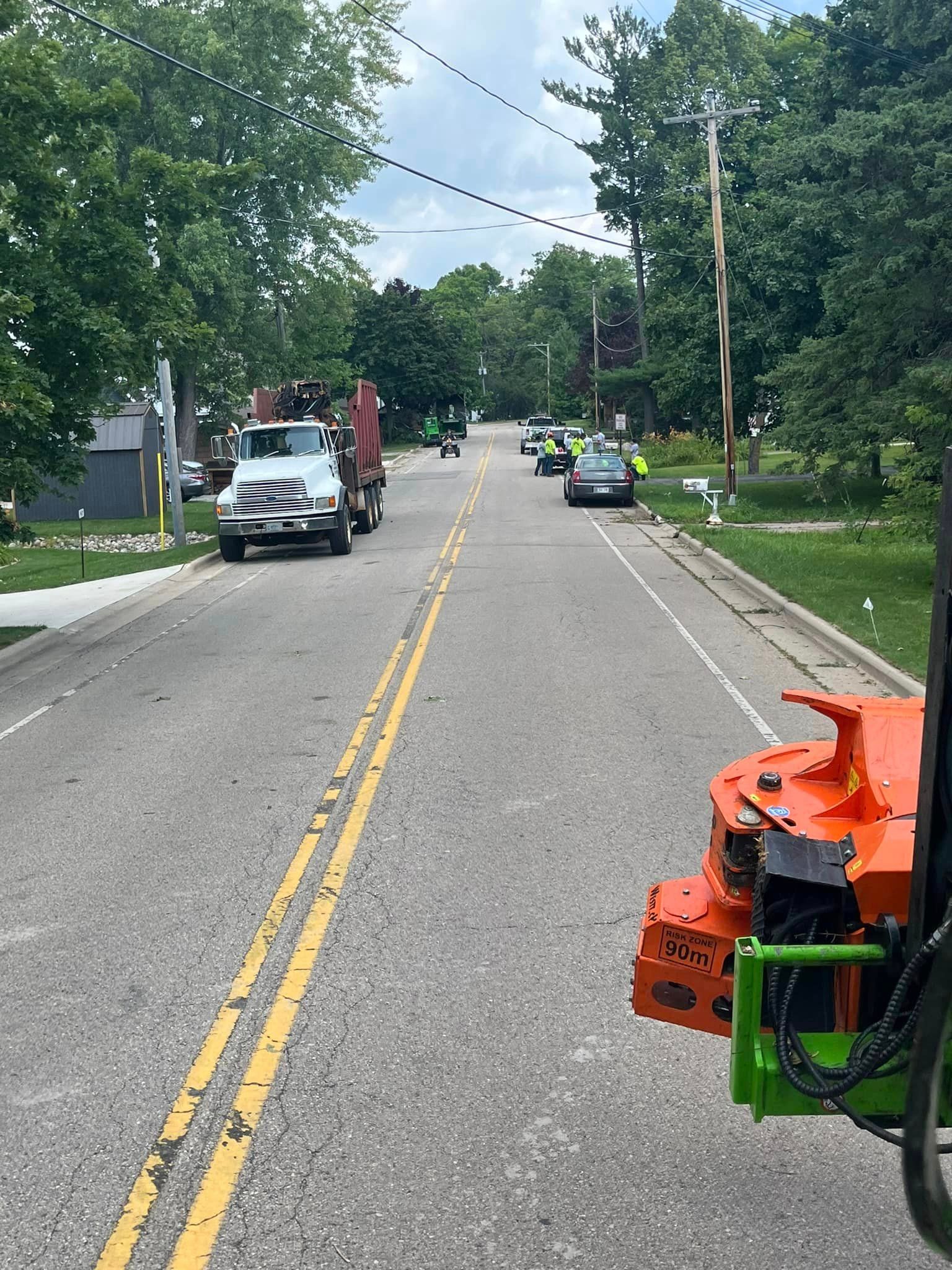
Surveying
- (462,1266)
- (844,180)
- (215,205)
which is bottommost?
(462,1266)

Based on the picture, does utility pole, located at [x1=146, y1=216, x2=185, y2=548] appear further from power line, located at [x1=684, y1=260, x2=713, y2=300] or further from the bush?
the bush

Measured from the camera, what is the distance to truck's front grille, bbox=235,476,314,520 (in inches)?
943

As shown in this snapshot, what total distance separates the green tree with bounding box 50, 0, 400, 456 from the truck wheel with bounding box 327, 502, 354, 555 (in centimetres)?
1690

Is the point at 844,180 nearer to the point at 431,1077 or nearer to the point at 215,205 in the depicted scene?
the point at 215,205

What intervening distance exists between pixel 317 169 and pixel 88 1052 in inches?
1803

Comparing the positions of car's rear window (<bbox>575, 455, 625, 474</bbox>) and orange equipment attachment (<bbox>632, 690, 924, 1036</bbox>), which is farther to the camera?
car's rear window (<bbox>575, 455, 625, 474</bbox>)

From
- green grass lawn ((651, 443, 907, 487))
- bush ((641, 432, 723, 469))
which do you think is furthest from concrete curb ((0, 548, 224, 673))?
bush ((641, 432, 723, 469))

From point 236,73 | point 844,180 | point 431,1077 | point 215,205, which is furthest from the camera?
point 236,73

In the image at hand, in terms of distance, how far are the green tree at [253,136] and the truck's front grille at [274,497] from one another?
660 inches

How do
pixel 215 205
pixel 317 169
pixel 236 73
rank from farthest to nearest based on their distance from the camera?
pixel 317 169 < pixel 236 73 < pixel 215 205

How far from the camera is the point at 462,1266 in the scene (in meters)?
3.62

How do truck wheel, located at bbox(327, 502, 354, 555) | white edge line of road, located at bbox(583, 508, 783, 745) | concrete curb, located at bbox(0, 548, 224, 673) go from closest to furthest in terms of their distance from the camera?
white edge line of road, located at bbox(583, 508, 783, 745), concrete curb, located at bbox(0, 548, 224, 673), truck wheel, located at bbox(327, 502, 354, 555)

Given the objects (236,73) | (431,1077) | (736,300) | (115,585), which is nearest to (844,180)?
(736,300)

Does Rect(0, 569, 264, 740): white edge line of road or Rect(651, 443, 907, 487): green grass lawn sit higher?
Rect(651, 443, 907, 487): green grass lawn
